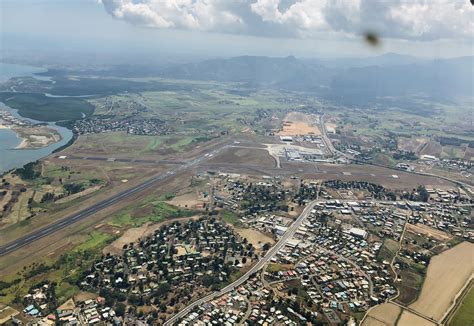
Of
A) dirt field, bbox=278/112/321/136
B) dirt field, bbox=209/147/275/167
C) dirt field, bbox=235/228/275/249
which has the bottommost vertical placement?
dirt field, bbox=235/228/275/249

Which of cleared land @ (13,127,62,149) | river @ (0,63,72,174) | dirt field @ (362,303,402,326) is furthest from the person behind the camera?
cleared land @ (13,127,62,149)

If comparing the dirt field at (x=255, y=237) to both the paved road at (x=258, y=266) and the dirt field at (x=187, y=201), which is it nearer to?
the paved road at (x=258, y=266)

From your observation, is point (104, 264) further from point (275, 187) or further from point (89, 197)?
point (275, 187)

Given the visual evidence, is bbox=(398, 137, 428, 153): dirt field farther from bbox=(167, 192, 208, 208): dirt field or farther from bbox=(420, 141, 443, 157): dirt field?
bbox=(167, 192, 208, 208): dirt field

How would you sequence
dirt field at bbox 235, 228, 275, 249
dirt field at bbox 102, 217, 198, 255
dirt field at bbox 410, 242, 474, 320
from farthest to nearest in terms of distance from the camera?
dirt field at bbox 235, 228, 275, 249 < dirt field at bbox 102, 217, 198, 255 < dirt field at bbox 410, 242, 474, 320

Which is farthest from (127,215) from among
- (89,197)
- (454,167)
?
(454,167)

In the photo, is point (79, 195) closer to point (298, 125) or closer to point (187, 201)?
point (187, 201)

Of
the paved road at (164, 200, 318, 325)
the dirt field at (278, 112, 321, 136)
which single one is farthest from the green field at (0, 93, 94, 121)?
the paved road at (164, 200, 318, 325)
